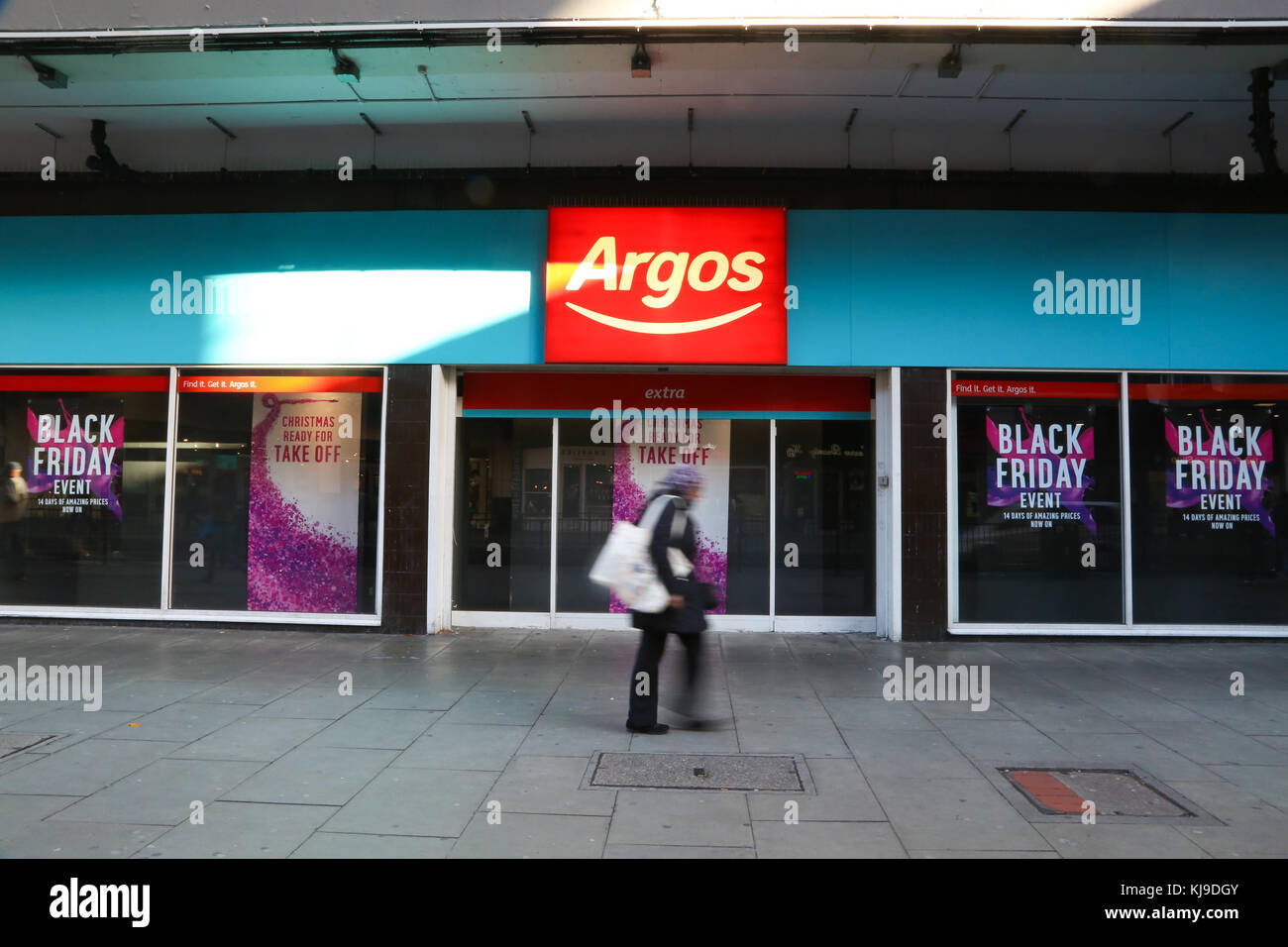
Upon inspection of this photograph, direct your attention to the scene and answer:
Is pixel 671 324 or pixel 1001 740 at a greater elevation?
pixel 671 324

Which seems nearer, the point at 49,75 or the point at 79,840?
the point at 79,840

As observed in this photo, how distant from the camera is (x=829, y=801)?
15.7ft

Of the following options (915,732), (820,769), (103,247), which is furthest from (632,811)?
(103,247)

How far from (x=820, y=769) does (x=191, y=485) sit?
8446mm

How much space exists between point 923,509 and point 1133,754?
417 cm

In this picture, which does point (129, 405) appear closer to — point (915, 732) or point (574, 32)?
point (574, 32)

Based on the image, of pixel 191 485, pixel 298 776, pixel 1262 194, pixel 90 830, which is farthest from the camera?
pixel 191 485

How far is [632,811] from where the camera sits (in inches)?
181

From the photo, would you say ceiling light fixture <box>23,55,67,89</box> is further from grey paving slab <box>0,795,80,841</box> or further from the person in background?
grey paving slab <box>0,795,80,841</box>

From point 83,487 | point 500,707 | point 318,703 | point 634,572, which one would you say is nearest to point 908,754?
point 634,572

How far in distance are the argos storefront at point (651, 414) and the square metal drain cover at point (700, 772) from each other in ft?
15.0

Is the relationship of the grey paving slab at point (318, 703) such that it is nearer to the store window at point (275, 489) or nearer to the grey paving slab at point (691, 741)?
the grey paving slab at point (691, 741)

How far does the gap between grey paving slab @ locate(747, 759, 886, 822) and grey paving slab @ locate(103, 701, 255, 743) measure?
3.94 meters

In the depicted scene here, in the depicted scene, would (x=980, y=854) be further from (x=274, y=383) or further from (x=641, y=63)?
(x=274, y=383)
